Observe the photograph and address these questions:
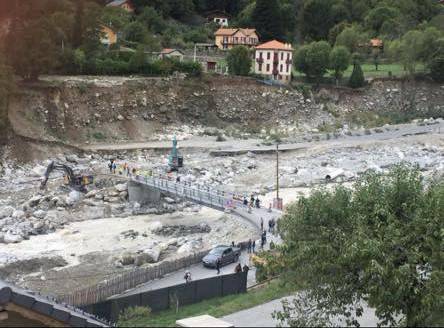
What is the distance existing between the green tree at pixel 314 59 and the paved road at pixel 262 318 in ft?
230

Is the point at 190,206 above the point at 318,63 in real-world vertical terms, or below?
below

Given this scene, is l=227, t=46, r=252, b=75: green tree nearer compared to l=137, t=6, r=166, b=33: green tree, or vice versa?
l=227, t=46, r=252, b=75: green tree

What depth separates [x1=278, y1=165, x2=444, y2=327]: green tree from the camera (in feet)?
55.5

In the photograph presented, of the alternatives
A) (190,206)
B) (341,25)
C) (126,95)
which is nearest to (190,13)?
(341,25)

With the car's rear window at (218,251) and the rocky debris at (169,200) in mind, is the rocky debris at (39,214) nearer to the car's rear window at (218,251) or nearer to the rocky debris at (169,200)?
the rocky debris at (169,200)

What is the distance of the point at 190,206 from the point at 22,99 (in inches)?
1032

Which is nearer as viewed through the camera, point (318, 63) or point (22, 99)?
point (22, 99)

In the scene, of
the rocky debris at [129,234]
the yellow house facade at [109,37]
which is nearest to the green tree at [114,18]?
the yellow house facade at [109,37]

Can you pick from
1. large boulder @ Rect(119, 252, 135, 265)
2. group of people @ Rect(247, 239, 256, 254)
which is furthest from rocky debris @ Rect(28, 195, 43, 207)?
group of people @ Rect(247, 239, 256, 254)

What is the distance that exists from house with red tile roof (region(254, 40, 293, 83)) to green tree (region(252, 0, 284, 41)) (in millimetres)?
15346

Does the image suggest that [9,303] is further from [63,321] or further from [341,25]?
[341,25]

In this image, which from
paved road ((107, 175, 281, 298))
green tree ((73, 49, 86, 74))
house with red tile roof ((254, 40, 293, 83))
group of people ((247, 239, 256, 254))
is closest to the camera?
paved road ((107, 175, 281, 298))

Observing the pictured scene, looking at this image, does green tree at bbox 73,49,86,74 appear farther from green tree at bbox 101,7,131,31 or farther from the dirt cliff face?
green tree at bbox 101,7,131,31

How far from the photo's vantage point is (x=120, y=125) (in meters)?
72.6
